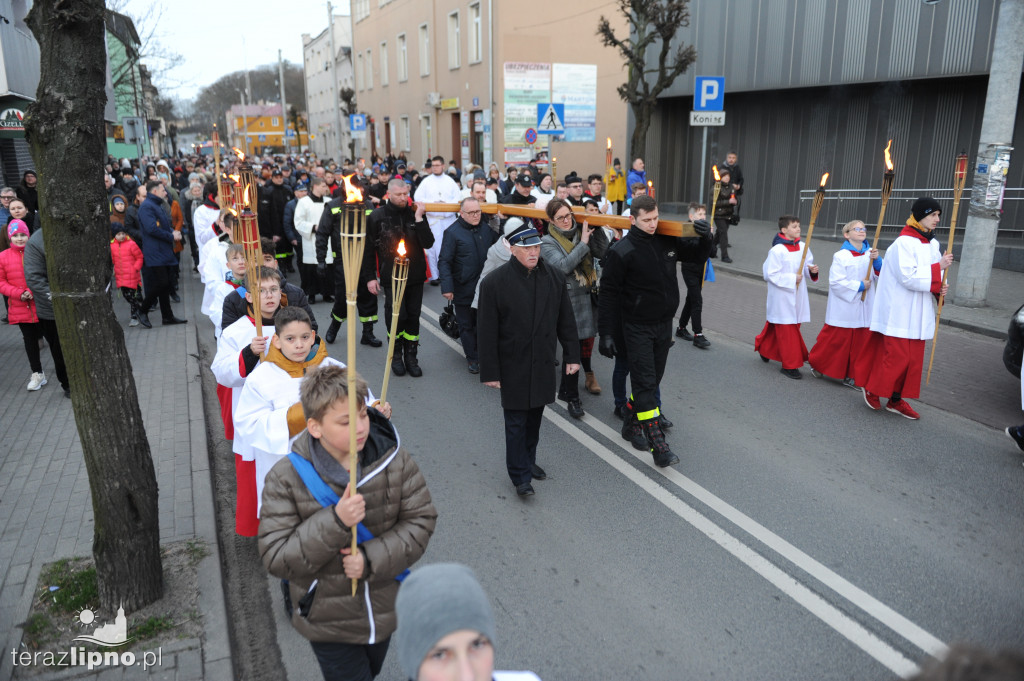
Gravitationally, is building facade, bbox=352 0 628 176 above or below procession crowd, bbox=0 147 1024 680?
above

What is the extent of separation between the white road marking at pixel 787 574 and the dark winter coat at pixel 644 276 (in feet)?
3.86

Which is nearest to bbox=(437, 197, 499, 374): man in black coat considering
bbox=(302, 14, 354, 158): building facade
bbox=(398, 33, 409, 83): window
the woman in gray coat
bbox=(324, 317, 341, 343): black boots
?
the woman in gray coat

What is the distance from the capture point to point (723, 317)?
1116 centimetres

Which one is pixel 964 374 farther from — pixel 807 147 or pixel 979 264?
pixel 807 147

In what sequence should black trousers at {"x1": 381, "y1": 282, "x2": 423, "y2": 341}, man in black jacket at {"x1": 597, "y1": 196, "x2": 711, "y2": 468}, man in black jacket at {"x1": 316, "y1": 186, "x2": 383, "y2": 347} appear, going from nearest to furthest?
1. man in black jacket at {"x1": 597, "y1": 196, "x2": 711, "y2": 468}
2. black trousers at {"x1": 381, "y1": 282, "x2": 423, "y2": 341}
3. man in black jacket at {"x1": 316, "y1": 186, "x2": 383, "y2": 347}

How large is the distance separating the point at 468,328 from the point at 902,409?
4404mm

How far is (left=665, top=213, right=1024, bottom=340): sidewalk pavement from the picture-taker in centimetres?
1029

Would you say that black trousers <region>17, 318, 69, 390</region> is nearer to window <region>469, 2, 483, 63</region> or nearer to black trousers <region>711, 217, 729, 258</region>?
black trousers <region>711, 217, 729, 258</region>

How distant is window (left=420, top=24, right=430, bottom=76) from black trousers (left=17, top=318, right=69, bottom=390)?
92.5 feet

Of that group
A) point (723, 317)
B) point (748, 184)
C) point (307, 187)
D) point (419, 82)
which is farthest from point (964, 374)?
point (419, 82)

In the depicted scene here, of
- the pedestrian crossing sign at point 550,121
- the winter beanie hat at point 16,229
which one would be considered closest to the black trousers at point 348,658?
the winter beanie hat at point 16,229

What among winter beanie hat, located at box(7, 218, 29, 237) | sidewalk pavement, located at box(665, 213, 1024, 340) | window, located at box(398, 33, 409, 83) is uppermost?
window, located at box(398, 33, 409, 83)

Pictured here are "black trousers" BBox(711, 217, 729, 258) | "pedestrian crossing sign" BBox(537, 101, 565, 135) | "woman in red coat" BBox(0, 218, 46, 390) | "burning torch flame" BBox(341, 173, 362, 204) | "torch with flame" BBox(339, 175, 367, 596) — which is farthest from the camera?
"pedestrian crossing sign" BBox(537, 101, 565, 135)

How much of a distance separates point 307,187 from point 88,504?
937cm
